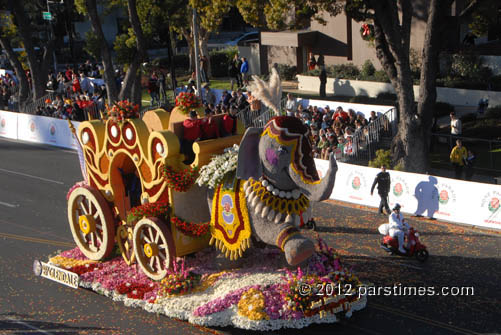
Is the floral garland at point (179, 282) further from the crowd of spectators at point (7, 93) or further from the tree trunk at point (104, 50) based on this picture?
the crowd of spectators at point (7, 93)

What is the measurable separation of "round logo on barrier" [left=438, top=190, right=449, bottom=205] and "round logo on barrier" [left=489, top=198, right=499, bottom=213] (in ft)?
4.04

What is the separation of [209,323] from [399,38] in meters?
12.4

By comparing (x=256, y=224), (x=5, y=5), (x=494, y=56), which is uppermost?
(x=5, y=5)

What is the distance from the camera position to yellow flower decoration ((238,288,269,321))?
11.5 metres

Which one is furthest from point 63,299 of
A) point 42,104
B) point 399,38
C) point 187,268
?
point 42,104

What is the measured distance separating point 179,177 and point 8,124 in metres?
21.8

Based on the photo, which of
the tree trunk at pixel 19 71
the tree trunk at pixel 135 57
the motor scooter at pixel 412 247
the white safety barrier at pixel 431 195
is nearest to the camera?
the motor scooter at pixel 412 247

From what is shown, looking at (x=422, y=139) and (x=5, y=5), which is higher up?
(x=5, y=5)

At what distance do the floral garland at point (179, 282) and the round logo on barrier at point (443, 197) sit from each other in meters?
8.28

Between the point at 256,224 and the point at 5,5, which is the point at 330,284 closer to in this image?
the point at 256,224

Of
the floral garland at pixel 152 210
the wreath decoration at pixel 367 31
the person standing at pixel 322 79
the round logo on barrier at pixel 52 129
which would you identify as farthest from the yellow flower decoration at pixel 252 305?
the person standing at pixel 322 79

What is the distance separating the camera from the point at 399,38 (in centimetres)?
2077

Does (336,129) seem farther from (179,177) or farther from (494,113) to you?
(179,177)

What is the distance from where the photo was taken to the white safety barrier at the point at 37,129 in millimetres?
29125
